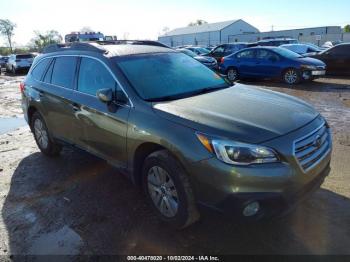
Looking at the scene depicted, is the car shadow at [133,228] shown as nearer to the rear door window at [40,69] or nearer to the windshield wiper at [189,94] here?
the windshield wiper at [189,94]

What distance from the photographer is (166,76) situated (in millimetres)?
4152

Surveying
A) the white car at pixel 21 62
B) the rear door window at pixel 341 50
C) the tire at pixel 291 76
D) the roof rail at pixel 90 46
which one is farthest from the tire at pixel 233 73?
the white car at pixel 21 62

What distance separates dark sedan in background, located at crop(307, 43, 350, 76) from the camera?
15222mm

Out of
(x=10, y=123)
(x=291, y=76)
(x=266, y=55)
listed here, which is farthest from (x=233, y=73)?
(x=10, y=123)

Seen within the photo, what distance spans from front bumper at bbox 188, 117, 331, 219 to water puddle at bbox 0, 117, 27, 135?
6479mm

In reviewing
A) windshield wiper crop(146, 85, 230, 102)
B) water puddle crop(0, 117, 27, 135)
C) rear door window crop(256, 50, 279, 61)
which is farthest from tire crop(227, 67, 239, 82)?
windshield wiper crop(146, 85, 230, 102)

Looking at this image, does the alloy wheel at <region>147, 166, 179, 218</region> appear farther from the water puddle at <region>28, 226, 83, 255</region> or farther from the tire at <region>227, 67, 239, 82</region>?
the tire at <region>227, 67, 239, 82</region>

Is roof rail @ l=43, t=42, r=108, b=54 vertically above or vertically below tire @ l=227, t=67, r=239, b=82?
above

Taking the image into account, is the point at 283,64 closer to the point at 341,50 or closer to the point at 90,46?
the point at 341,50

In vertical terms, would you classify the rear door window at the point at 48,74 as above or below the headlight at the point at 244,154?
above

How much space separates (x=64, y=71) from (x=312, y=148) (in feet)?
11.6

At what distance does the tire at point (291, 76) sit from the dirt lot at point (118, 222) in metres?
8.67

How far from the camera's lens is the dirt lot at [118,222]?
3242mm

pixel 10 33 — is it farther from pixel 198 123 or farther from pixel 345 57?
pixel 198 123
